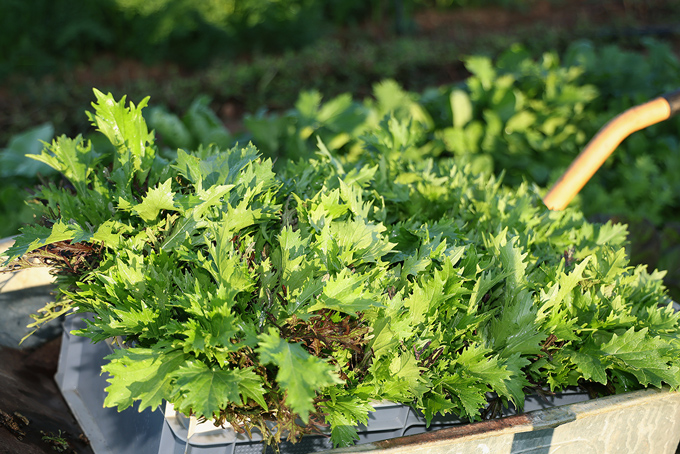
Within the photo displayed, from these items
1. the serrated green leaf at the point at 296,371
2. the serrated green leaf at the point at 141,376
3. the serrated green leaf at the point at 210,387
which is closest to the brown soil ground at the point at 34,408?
the serrated green leaf at the point at 141,376

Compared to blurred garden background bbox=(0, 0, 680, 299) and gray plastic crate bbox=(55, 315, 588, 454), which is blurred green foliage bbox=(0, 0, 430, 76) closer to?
blurred garden background bbox=(0, 0, 680, 299)

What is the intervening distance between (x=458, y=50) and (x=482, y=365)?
22.8 feet

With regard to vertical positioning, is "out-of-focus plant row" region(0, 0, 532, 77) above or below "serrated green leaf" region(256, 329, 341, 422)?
above

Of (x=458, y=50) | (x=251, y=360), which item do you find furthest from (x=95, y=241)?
(x=458, y=50)

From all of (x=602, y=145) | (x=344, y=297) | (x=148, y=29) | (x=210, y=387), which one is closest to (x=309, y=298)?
(x=344, y=297)

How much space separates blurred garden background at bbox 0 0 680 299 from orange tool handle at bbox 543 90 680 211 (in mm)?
381

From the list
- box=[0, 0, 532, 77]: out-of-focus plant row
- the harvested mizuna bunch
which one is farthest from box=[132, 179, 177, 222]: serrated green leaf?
box=[0, 0, 532, 77]: out-of-focus plant row

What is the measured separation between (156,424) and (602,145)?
Result: 5.72ft

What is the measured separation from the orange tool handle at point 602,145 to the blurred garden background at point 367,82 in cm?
38

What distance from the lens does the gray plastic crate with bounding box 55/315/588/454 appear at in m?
1.09

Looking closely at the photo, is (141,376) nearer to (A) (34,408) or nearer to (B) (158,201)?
(B) (158,201)

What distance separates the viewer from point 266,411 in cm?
106

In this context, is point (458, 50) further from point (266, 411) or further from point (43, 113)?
point (266, 411)

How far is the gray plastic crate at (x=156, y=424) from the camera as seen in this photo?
3.56 feet
